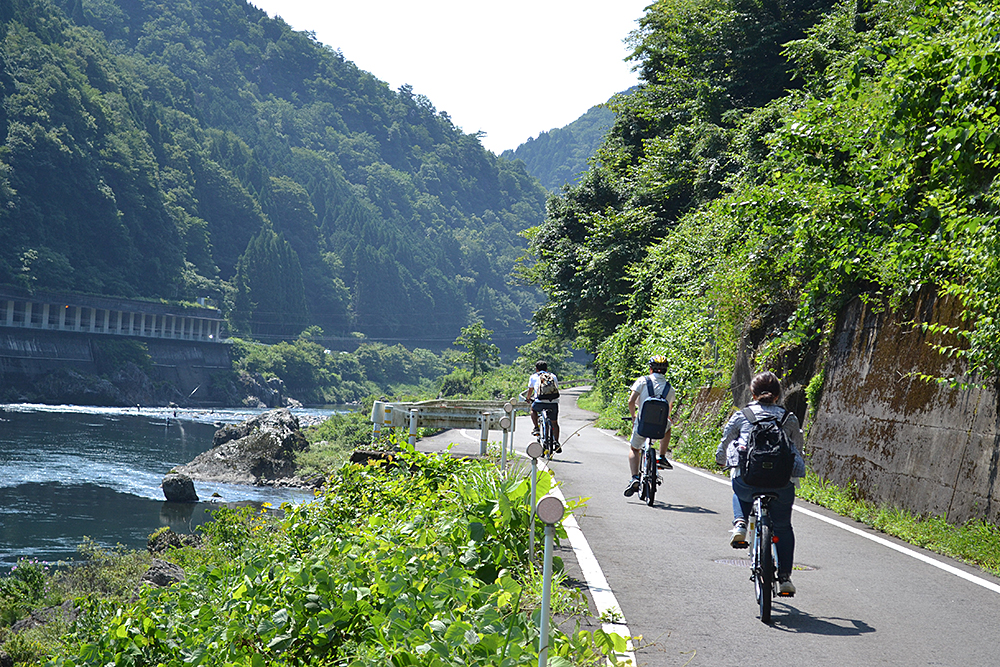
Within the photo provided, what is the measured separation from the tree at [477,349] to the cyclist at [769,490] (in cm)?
4983

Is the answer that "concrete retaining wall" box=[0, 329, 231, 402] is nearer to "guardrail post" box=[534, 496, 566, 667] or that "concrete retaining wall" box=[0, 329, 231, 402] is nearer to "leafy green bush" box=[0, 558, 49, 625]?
"leafy green bush" box=[0, 558, 49, 625]

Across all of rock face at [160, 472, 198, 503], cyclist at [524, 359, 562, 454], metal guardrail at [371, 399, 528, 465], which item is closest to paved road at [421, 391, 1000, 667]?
metal guardrail at [371, 399, 528, 465]

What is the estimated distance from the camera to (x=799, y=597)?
229 inches

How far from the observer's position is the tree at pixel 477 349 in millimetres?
56188

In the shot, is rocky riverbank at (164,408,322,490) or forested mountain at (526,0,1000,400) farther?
rocky riverbank at (164,408,322,490)

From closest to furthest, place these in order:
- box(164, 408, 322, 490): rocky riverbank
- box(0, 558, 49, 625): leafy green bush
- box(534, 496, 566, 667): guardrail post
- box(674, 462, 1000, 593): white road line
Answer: box(534, 496, 566, 667): guardrail post
box(674, 462, 1000, 593): white road line
box(0, 558, 49, 625): leafy green bush
box(164, 408, 322, 490): rocky riverbank

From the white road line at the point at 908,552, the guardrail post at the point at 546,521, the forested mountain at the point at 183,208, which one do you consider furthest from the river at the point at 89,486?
the forested mountain at the point at 183,208

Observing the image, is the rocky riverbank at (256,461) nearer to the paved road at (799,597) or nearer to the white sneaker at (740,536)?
the paved road at (799,597)

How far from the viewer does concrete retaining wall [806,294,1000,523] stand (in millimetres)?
7848

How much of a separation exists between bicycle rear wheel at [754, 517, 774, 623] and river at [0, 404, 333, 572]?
21410 millimetres

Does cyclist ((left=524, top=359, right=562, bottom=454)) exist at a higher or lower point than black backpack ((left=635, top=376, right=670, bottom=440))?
lower

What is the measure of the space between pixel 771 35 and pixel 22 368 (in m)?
62.3

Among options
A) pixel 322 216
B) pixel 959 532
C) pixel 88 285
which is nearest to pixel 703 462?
pixel 959 532

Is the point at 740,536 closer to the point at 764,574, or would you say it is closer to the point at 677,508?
the point at 764,574
